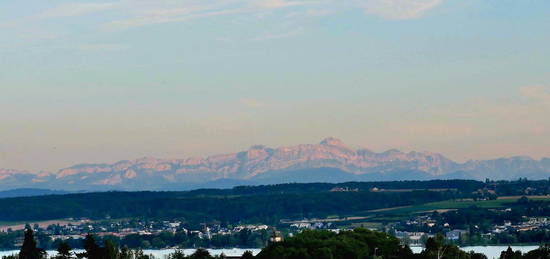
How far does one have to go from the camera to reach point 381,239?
12519 centimetres

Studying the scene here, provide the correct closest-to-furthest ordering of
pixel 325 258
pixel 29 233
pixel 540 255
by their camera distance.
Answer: pixel 29 233 → pixel 325 258 → pixel 540 255

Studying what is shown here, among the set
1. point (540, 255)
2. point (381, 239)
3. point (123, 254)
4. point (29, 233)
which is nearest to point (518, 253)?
point (540, 255)

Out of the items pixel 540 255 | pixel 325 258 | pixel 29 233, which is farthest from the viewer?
pixel 540 255

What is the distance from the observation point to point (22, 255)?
105500 millimetres

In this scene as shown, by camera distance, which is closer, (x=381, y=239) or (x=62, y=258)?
(x=62, y=258)

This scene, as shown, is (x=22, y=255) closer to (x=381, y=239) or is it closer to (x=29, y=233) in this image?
(x=29, y=233)

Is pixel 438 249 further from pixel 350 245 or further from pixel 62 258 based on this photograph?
pixel 62 258

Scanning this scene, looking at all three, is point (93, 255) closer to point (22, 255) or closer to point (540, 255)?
point (22, 255)

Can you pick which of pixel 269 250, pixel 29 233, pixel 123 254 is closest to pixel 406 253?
pixel 269 250

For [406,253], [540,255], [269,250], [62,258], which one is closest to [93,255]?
[62,258]

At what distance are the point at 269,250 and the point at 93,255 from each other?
17.1 meters

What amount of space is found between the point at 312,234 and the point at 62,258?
82.3 feet

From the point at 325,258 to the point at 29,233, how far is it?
26.0 meters

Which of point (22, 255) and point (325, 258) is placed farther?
point (325, 258)
